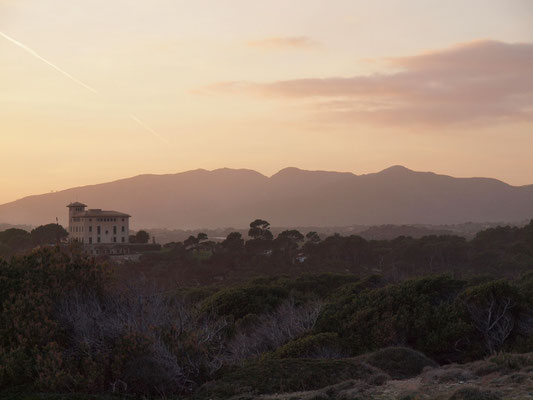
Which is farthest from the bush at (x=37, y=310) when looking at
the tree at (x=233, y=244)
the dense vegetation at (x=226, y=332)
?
the tree at (x=233, y=244)

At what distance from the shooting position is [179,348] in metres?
16.1

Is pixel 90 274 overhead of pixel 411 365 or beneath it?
overhead

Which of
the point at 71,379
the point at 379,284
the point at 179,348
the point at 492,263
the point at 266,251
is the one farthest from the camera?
the point at 266,251

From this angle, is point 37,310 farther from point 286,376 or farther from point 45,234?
point 45,234

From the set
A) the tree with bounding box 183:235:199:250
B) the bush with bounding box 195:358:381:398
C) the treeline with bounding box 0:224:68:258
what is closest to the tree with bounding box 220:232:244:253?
the tree with bounding box 183:235:199:250

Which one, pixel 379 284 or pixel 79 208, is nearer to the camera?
pixel 379 284

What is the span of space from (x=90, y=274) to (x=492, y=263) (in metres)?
55.0

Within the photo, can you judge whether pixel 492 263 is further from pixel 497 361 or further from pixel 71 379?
pixel 71 379

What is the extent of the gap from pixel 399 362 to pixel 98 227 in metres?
87.3

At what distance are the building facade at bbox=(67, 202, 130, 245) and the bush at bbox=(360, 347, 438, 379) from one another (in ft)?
278

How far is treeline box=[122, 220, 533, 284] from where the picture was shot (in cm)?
6625

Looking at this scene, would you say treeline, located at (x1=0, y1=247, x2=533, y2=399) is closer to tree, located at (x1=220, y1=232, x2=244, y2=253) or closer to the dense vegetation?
the dense vegetation

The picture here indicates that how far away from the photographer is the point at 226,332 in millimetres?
28000

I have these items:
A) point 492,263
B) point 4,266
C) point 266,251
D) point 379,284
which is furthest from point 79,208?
point 4,266
